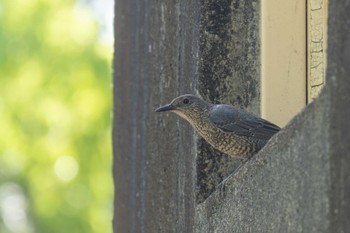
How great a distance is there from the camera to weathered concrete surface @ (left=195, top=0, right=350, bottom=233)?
19.0ft

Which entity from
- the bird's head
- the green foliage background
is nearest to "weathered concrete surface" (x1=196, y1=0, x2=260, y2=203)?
the bird's head

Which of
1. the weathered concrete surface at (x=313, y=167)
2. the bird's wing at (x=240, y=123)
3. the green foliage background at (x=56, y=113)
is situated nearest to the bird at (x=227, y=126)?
the bird's wing at (x=240, y=123)

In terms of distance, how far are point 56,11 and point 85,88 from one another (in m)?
1.11

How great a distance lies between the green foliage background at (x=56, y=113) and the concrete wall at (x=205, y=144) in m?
8.21

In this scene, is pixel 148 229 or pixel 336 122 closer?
pixel 336 122

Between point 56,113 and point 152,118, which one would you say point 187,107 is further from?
point 56,113

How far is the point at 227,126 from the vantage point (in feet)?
27.8

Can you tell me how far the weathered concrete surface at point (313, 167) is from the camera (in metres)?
5.80

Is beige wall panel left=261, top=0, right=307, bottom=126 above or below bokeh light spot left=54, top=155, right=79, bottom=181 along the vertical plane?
above

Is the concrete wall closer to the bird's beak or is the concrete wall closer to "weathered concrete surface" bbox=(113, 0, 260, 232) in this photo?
"weathered concrete surface" bbox=(113, 0, 260, 232)

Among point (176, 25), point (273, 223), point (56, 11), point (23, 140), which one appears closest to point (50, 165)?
point (23, 140)

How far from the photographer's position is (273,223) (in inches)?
258

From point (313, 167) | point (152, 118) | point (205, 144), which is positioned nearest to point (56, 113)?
point (152, 118)

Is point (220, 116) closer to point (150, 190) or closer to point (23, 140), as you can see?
point (150, 190)
